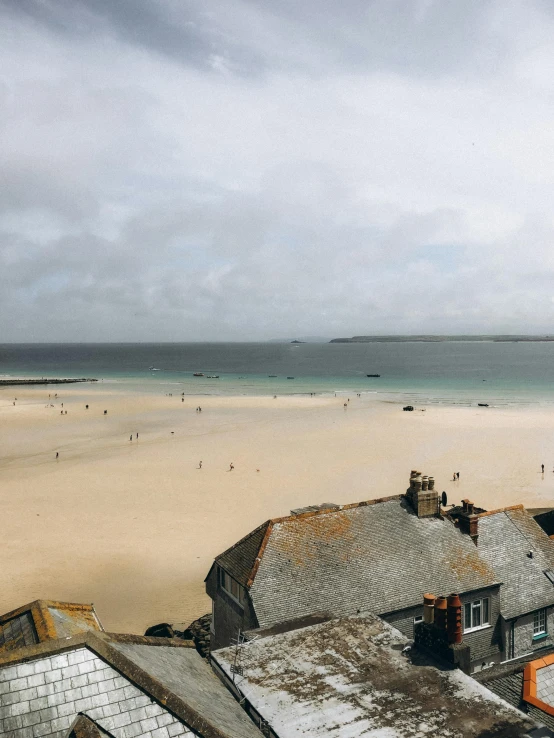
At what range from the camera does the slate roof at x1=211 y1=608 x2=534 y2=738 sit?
9.52 m

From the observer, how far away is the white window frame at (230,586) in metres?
16.6

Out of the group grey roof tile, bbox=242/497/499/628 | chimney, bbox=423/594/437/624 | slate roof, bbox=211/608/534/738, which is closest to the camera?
slate roof, bbox=211/608/534/738

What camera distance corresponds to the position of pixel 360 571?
54.7 feet

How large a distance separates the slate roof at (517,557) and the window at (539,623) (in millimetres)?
382

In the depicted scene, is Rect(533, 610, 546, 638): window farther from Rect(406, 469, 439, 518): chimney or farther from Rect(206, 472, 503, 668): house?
Rect(406, 469, 439, 518): chimney

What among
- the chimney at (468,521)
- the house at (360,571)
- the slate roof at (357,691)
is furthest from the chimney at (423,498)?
the slate roof at (357,691)

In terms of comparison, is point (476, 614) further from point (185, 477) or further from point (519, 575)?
point (185, 477)

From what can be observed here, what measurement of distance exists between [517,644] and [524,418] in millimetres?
60416

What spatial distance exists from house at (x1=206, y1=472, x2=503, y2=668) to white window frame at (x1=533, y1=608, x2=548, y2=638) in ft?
4.88

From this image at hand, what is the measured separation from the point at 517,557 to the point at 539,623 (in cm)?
210

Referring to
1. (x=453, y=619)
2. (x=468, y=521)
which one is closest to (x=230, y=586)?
(x=453, y=619)

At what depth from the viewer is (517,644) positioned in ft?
58.4

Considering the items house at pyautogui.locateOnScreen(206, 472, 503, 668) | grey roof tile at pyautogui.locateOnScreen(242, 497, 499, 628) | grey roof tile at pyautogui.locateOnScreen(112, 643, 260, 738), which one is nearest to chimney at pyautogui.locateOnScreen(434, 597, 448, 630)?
house at pyautogui.locateOnScreen(206, 472, 503, 668)

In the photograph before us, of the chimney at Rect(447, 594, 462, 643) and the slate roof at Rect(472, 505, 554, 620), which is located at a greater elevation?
the chimney at Rect(447, 594, 462, 643)
